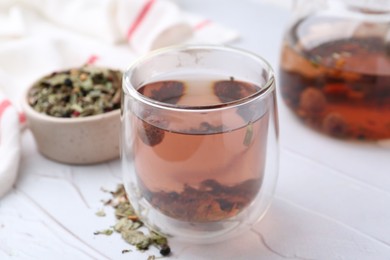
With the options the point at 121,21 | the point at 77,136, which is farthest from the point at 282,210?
the point at 121,21

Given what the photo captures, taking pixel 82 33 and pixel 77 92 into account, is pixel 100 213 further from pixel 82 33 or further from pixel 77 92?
pixel 82 33

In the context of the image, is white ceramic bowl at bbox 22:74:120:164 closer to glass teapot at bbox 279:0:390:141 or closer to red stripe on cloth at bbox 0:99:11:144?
red stripe on cloth at bbox 0:99:11:144

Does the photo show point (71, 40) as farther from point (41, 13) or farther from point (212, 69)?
point (212, 69)

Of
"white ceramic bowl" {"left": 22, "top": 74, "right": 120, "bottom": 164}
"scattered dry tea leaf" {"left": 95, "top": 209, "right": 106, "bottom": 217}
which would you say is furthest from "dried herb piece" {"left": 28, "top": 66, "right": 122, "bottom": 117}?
"scattered dry tea leaf" {"left": 95, "top": 209, "right": 106, "bottom": 217}

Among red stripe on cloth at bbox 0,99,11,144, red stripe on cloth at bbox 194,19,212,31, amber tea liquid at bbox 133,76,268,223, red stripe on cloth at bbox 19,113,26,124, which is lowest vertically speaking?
red stripe on cloth at bbox 194,19,212,31

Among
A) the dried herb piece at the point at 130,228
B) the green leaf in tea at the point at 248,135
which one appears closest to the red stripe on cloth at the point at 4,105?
the dried herb piece at the point at 130,228

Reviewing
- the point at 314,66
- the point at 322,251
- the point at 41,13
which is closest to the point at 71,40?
the point at 41,13
